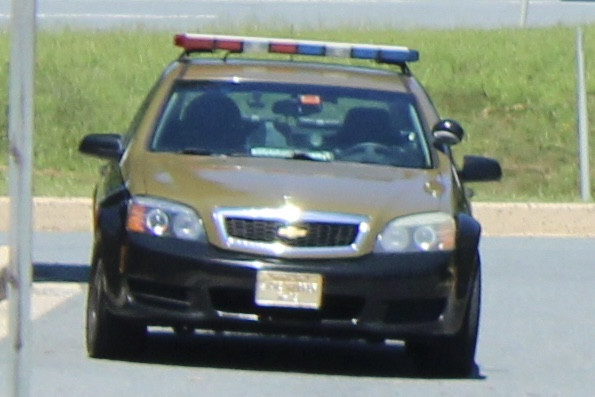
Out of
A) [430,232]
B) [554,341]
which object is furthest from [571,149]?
[430,232]

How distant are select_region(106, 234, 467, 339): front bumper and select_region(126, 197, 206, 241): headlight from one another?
43mm

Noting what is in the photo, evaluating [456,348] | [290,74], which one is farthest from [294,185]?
[290,74]

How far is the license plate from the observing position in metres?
7.54

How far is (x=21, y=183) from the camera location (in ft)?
13.1

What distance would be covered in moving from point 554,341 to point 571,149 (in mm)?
9641

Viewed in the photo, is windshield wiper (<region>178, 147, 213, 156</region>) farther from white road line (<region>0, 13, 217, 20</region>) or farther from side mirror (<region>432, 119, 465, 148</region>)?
white road line (<region>0, 13, 217, 20</region>)

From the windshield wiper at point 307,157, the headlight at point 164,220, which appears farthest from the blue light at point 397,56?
the headlight at point 164,220

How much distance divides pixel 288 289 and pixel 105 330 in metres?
0.95

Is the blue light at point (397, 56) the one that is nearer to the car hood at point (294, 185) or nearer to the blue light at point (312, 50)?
the blue light at point (312, 50)

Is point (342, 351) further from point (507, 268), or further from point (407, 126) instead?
point (507, 268)

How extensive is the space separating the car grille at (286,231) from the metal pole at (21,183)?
3555 mm

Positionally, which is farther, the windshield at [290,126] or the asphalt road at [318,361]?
the windshield at [290,126]

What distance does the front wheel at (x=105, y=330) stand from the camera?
25.8ft

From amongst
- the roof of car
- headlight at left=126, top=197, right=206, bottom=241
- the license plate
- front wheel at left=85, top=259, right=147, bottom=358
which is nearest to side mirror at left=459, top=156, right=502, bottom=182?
the roof of car
